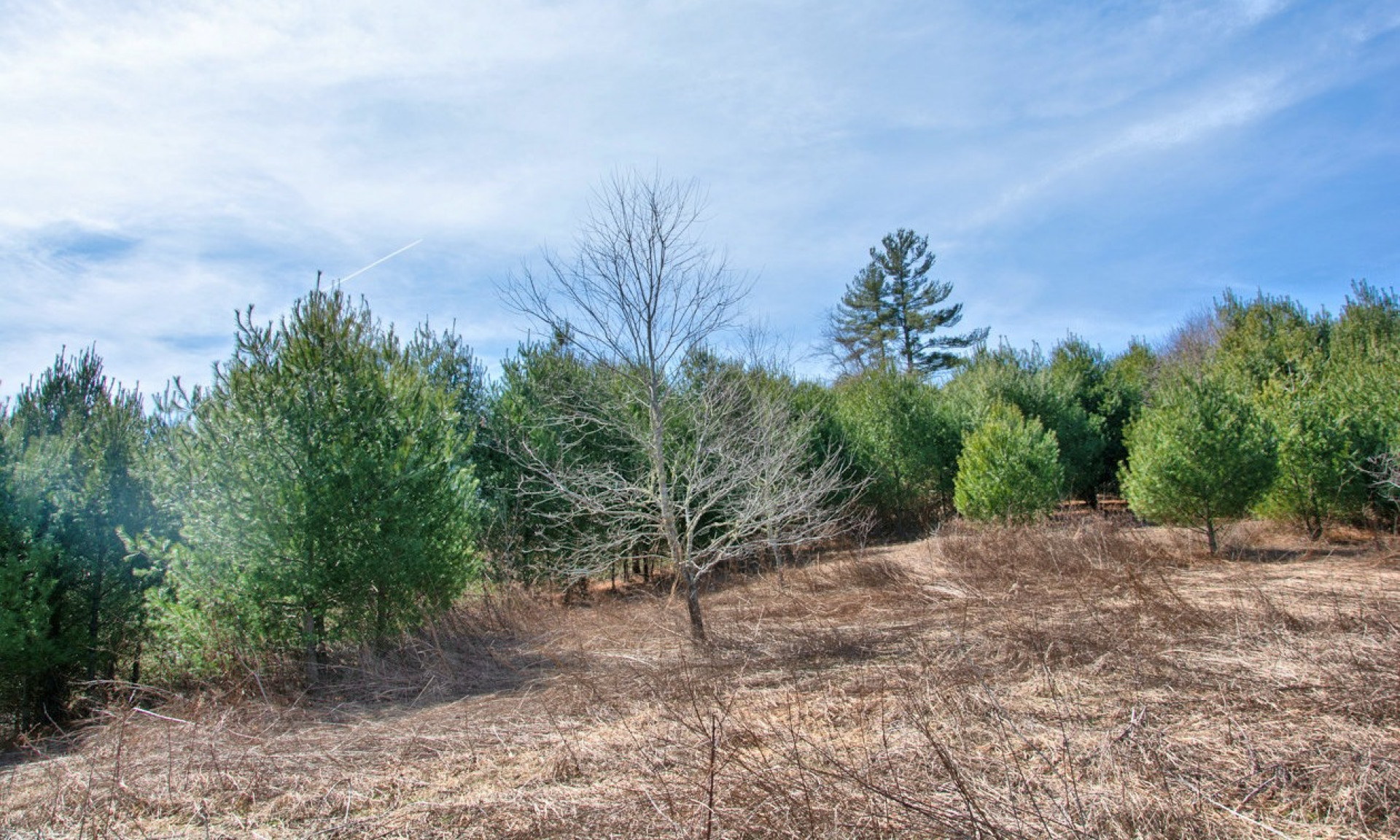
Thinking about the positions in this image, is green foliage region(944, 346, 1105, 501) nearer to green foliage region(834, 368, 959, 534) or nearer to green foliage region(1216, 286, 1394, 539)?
green foliage region(834, 368, 959, 534)

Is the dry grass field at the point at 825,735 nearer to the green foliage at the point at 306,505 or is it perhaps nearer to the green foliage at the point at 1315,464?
the green foliage at the point at 306,505

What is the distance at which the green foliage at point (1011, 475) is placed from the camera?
594 inches

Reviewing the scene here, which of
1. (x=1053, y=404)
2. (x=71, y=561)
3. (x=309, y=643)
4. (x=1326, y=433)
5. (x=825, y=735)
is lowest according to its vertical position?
(x=825, y=735)

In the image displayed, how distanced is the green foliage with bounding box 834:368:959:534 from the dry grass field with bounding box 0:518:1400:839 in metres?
12.3

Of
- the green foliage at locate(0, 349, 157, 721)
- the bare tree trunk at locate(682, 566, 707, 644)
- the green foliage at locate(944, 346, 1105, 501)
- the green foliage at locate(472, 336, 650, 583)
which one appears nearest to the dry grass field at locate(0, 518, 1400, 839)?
the bare tree trunk at locate(682, 566, 707, 644)

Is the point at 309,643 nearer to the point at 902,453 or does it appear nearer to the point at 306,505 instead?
the point at 306,505

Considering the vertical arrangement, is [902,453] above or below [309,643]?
above

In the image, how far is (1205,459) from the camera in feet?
41.9

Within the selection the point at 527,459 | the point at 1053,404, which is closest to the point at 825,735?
the point at 527,459

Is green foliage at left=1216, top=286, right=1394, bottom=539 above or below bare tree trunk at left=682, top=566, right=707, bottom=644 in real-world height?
above

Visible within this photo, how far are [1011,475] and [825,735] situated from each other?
12261mm

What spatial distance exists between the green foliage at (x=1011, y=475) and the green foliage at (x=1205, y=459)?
185 cm

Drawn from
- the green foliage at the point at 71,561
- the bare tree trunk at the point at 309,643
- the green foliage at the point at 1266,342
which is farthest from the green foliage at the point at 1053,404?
the green foliage at the point at 71,561

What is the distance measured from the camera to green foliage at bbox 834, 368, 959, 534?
70.8ft
